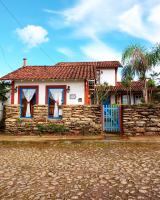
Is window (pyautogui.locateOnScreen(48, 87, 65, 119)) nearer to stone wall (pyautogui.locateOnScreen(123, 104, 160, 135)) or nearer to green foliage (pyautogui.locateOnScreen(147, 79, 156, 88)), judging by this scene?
stone wall (pyautogui.locateOnScreen(123, 104, 160, 135))

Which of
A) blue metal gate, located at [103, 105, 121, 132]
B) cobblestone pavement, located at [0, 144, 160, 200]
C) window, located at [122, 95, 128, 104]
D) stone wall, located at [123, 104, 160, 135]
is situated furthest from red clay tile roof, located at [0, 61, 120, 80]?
window, located at [122, 95, 128, 104]

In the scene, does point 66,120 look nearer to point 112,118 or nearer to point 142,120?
point 112,118

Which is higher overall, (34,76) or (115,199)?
(34,76)

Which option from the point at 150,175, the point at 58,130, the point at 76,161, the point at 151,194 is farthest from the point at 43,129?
the point at 151,194

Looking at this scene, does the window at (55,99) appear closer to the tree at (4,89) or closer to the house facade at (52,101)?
the house facade at (52,101)

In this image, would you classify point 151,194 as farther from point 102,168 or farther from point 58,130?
point 58,130

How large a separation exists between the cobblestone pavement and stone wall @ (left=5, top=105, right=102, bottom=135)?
4048 mm

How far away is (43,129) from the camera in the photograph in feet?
45.2

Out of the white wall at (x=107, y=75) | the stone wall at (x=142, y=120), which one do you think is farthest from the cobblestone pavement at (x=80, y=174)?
the white wall at (x=107, y=75)

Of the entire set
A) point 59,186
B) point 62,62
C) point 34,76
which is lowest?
point 59,186

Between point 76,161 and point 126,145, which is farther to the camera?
point 126,145

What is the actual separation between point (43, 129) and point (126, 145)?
5154 mm

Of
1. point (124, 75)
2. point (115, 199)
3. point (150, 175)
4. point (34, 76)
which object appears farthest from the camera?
point (124, 75)

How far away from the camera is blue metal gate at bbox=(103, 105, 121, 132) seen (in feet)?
44.2
